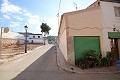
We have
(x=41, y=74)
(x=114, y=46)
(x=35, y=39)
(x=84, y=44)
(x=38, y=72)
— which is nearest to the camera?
(x=41, y=74)

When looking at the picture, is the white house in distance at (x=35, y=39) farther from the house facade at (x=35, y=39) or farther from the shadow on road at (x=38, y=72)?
the shadow on road at (x=38, y=72)

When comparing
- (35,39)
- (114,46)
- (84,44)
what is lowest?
(114,46)

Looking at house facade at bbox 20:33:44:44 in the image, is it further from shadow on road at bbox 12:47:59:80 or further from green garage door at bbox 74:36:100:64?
green garage door at bbox 74:36:100:64

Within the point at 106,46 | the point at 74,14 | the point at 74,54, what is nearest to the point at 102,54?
the point at 106,46

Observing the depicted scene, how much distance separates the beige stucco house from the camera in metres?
11.8

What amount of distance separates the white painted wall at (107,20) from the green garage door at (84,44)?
2.12 ft

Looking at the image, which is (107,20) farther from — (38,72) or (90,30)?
(38,72)

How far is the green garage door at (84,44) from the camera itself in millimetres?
11763

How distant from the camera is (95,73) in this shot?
923 cm

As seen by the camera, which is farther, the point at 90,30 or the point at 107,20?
the point at 107,20

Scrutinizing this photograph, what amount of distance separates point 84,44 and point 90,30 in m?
1.26

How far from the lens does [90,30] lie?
11945mm

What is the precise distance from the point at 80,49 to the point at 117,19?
4.21 m

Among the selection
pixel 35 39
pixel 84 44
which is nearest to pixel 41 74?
pixel 84 44
